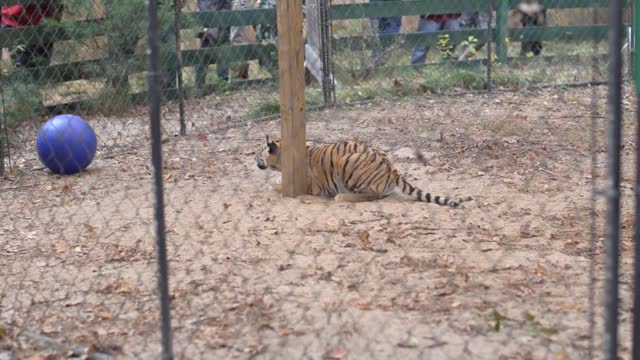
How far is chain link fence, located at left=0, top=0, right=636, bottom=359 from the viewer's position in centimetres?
356

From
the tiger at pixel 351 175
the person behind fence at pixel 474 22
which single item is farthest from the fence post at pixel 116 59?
the person behind fence at pixel 474 22

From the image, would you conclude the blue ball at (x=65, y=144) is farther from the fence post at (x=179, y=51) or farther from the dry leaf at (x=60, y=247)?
the dry leaf at (x=60, y=247)

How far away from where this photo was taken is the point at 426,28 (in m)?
12.0

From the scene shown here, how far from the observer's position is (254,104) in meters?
9.84

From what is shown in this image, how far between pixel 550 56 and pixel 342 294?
28.3 ft

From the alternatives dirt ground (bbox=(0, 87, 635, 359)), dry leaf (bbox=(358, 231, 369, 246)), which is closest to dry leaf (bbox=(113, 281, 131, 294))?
dirt ground (bbox=(0, 87, 635, 359))

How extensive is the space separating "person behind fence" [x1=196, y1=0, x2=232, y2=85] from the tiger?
4.55 m

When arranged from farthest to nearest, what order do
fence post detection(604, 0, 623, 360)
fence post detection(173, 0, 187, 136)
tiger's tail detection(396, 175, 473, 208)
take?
fence post detection(173, 0, 187, 136) < tiger's tail detection(396, 175, 473, 208) < fence post detection(604, 0, 623, 360)

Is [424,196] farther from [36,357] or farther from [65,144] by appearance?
[36,357]

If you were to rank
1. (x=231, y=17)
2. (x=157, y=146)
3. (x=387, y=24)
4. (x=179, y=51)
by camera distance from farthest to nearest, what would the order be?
(x=387, y=24) → (x=231, y=17) → (x=179, y=51) → (x=157, y=146)

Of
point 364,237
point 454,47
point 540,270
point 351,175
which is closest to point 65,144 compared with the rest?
point 351,175

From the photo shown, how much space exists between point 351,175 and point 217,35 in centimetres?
517

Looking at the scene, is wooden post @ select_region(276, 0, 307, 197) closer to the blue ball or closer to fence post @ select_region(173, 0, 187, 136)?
the blue ball

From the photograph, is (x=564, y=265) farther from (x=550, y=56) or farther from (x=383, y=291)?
(x=550, y=56)
